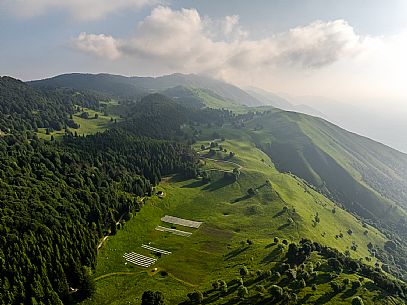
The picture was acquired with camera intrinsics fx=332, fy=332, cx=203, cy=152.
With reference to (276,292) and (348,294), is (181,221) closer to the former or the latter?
(276,292)

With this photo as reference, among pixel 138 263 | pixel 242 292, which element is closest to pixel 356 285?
pixel 242 292

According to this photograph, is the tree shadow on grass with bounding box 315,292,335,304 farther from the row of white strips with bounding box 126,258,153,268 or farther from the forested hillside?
the forested hillside

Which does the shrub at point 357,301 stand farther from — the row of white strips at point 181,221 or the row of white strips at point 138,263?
the row of white strips at point 181,221

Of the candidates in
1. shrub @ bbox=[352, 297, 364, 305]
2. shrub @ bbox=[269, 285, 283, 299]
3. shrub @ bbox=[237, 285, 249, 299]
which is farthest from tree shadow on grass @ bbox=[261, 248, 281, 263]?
shrub @ bbox=[352, 297, 364, 305]

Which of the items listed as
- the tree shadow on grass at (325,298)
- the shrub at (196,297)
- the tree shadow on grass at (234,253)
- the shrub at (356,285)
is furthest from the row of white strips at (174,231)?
the shrub at (356,285)

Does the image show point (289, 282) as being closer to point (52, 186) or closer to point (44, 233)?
point (44, 233)

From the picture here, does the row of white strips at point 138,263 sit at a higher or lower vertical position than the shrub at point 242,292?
lower

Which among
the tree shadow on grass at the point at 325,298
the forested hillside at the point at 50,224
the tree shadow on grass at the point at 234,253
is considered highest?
the forested hillside at the point at 50,224

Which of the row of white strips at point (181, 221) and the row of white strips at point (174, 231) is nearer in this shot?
the row of white strips at point (174, 231)

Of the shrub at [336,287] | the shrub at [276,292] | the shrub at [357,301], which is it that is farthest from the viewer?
the shrub at [336,287]

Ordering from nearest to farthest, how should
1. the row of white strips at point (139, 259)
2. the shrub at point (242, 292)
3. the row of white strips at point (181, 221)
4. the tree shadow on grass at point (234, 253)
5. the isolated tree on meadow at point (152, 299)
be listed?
the isolated tree on meadow at point (152, 299) → the shrub at point (242, 292) → the row of white strips at point (139, 259) → the tree shadow on grass at point (234, 253) → the row of white strips at point (181, 221)
